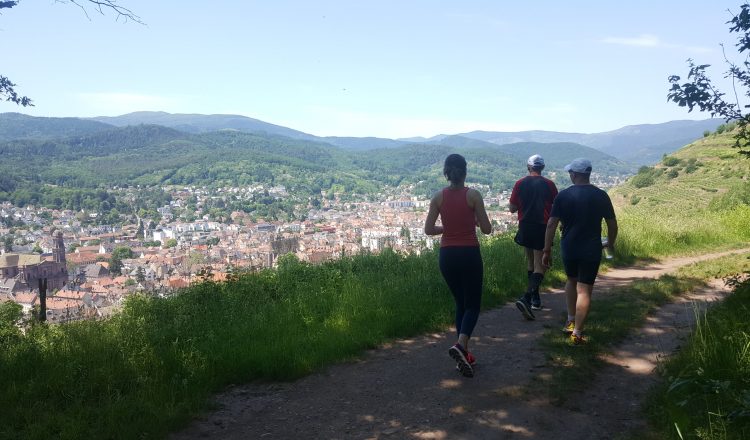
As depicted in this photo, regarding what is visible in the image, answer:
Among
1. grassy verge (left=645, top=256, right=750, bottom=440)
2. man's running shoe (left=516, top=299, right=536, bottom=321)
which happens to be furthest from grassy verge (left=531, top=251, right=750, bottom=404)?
man's running shoe (left=516, top=299, right=536, bottom=321)

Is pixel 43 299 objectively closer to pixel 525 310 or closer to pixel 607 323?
pixel 525 310

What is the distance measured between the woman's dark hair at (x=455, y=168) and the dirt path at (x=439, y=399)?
183 cm

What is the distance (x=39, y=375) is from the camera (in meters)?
4.47

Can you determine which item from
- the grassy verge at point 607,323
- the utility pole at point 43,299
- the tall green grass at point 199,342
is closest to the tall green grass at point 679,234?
the grassy verge at point 607,323

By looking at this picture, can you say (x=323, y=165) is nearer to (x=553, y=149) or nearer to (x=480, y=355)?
(x=553, y=149)

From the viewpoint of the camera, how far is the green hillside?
1254 centimetres

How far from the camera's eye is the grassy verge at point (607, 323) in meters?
4.45

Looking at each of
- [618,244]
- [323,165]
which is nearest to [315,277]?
[618,244]

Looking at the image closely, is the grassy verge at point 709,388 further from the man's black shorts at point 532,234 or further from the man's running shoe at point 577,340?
the man's black shorts at point 532,234

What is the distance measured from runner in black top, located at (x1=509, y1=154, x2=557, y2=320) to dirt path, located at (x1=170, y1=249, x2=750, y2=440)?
1.04 metres

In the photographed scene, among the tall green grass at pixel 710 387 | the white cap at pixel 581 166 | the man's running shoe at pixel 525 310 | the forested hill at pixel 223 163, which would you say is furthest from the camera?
the forested hill at pixel 223 163

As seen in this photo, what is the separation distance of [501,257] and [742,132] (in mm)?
4840

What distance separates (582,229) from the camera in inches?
210

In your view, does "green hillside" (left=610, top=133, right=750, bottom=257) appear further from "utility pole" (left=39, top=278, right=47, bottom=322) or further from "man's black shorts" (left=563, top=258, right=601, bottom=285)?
"utility pole" (left=39, top=278, right=47, bottom=322)
